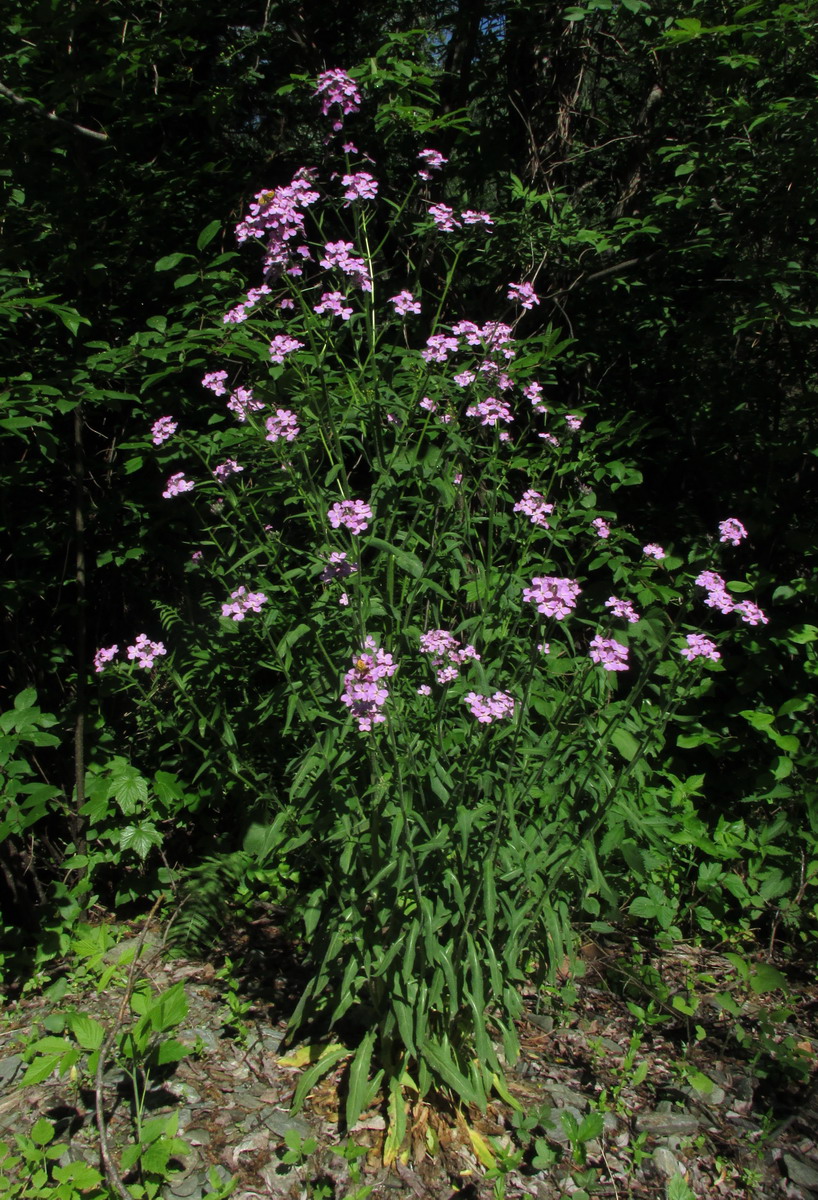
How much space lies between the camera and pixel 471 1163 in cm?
215

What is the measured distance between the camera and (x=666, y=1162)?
7.18 ft

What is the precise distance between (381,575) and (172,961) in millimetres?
1650

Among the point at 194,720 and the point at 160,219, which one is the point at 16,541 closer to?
the point at 194,720

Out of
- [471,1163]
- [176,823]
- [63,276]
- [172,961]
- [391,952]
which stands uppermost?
[63,276]

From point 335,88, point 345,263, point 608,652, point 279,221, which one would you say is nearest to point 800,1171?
point 608,652

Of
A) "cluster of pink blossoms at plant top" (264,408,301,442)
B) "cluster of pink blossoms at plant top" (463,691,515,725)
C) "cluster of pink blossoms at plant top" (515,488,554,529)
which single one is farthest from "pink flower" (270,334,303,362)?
"cluster of pink blossoms at plant top" (463,691,515,725)

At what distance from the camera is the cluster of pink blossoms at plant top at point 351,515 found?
187 cm

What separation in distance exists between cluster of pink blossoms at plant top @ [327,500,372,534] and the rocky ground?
146 centimetres

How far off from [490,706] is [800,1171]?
5.09 feet

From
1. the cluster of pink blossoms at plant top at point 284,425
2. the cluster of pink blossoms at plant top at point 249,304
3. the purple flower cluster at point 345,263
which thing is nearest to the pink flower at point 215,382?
the cluster of pink blossoms at plant top at point 249,304

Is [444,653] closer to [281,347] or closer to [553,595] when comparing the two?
[553,595]

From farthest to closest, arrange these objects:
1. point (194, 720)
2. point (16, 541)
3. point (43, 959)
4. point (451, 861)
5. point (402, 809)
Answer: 1. point (16, 541)
2. point (43, 959)
3. point (194, 720)
4. point (451, 861)
5. point (402, 809)

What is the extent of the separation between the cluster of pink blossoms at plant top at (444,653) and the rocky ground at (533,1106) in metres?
1.09

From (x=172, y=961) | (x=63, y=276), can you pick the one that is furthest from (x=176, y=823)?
(x=63, y=276)
